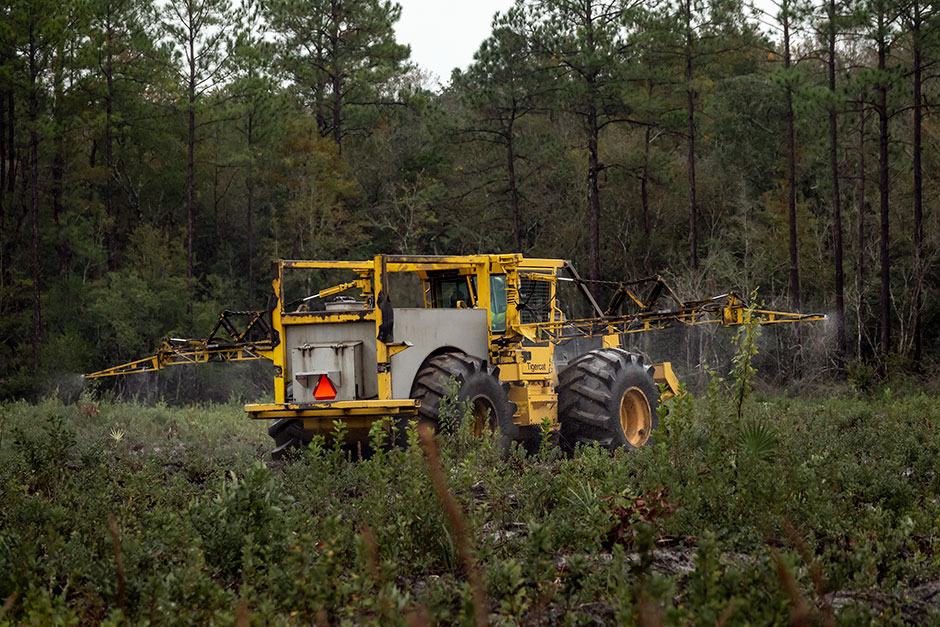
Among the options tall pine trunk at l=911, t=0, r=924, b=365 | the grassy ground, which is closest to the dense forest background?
tall pine trunk at l=911, t=0, r=924, b=365

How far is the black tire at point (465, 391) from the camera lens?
11.6m

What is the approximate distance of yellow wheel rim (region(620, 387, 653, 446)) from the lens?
14.7 metres

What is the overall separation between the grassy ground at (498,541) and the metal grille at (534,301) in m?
3.94

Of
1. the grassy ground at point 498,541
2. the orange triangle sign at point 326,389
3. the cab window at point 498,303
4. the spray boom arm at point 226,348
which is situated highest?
the cab window at point 498,303

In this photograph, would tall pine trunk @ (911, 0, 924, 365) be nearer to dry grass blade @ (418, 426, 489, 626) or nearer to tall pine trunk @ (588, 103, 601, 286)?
tall pine trunk @ (588, 103, 601, 286)

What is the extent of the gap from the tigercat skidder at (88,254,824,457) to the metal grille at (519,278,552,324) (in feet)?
0.07

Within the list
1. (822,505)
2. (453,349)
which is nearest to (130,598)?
(822,505)

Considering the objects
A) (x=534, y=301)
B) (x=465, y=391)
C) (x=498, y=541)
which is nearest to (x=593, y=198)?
(x=534, y=301)

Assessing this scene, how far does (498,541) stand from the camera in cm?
710

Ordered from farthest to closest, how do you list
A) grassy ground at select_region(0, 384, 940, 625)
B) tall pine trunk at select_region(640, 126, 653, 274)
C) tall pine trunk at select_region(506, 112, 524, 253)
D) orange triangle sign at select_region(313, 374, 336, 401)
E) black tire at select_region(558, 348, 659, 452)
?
tall pine trunk at select_region(640, 126, 653, 274), tall pine trunk at select_region(506, 112, 524, 253), black tire at select_region(558, 348, 659, 452), orange triangle sign at select_region(313, 374, 336, 401), grassy ground at select_region(0, 384, 940, 625)

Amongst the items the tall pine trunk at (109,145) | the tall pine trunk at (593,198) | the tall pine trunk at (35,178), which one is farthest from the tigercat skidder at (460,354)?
the tall pine trunk at (109,145)

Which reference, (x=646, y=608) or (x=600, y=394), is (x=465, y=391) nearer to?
(x=600, y=394)

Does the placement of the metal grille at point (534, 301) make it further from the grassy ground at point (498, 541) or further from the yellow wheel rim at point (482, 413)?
the grassy ground at point (498, 541)

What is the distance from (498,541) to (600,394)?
6.79 m
